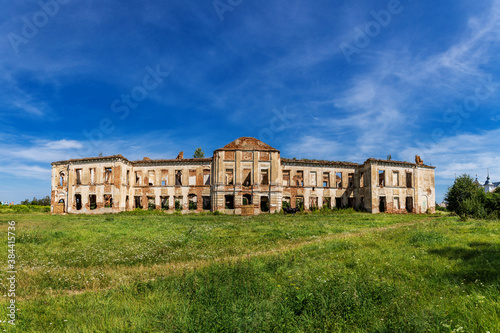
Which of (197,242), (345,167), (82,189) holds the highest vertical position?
(345,167)

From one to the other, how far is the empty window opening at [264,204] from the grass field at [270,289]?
2410 centimetres

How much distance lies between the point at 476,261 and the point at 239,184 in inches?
1062

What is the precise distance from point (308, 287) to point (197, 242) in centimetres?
761

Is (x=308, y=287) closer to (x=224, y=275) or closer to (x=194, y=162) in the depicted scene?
(x=224, y=275)

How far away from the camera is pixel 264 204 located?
3553cm

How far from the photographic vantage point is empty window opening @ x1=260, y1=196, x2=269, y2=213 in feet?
112

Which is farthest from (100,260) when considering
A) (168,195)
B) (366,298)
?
(168,195)

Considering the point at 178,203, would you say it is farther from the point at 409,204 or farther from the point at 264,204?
the point at 409,204

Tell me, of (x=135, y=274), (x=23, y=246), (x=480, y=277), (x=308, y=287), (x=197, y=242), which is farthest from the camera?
(x=197, y=242)

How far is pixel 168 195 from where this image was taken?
36250 mm

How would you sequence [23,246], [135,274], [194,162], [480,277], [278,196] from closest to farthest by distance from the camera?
[480,277] → [135,274] → [23,246] → [278,196] → [194,162]

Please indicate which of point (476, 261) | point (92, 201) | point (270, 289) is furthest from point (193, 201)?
point (476, 261)

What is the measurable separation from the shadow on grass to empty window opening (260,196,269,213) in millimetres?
26109

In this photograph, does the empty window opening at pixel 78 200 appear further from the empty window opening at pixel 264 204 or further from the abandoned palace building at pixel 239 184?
the empty window opening at pixel 264 204
